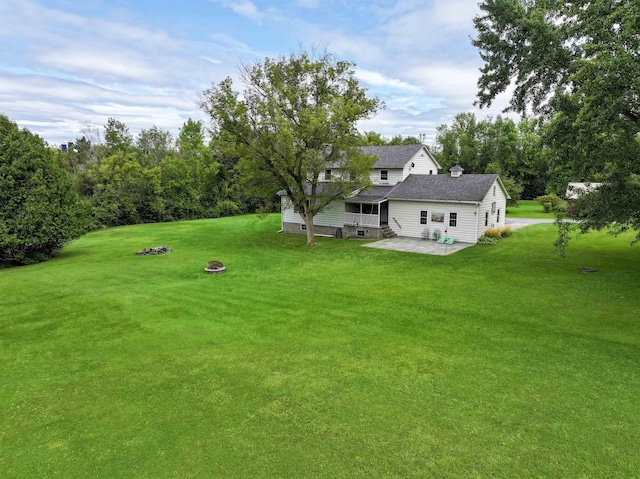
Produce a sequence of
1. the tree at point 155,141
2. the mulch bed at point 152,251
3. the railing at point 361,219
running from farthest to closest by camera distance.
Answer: the tree at point 155,141 < the railing at point 361,219 < the mulch bed at point 152,251

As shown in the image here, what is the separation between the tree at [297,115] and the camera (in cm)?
2052

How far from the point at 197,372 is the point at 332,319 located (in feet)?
13.7

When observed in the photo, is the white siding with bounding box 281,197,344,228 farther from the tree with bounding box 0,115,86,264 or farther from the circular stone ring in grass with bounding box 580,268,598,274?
the circular stone ring in grass with bounding box 580,268,598,274

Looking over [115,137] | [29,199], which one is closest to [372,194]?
[29,199]

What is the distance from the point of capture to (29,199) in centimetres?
1848

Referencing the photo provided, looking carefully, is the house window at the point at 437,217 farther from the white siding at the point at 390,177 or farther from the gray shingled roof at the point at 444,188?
the white siding at the point at 390,177

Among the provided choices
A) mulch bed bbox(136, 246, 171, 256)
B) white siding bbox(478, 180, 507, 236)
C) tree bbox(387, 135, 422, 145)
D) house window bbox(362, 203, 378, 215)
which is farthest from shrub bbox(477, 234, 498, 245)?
tree bbox(387, 135, 422, 145)

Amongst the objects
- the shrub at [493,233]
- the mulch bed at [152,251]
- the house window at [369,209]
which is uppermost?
the house window at [369,209]

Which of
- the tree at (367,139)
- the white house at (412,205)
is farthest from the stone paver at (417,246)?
the tree at (367,139)

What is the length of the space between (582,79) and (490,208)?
45.1ft

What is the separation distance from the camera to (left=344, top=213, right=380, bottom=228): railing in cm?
2455

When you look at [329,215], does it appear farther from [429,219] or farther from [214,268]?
[214,268]

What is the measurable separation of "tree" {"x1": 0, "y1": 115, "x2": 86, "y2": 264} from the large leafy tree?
837 inches

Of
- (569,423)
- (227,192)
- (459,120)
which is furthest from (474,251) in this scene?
(459,120)
